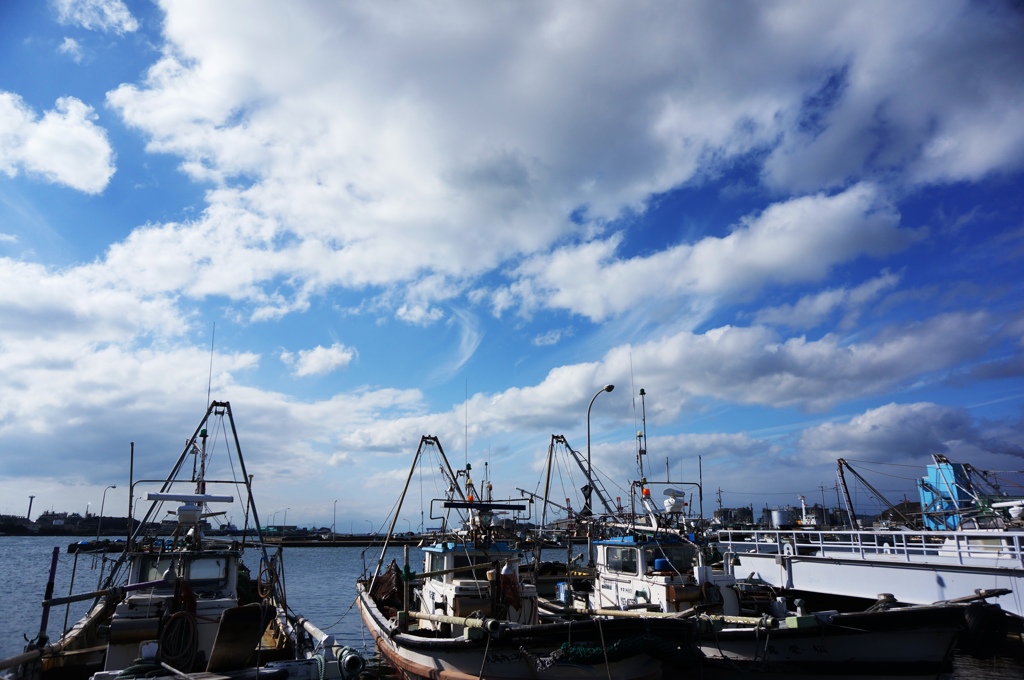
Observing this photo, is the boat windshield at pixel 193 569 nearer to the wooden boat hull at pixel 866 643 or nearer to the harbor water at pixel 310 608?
the harbor water at pixel 310 608

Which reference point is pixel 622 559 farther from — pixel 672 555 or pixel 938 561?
pixel 938 561

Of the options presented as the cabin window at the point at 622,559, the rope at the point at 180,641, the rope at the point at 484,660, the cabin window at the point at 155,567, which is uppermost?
the cabin window at the point at 155,567

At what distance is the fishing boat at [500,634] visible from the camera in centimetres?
1324

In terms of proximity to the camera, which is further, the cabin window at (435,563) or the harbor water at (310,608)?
the harbor water at (310,608)

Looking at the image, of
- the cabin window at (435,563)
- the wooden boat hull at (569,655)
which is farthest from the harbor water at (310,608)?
the cabin window at (435,563)

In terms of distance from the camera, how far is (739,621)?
558 inches

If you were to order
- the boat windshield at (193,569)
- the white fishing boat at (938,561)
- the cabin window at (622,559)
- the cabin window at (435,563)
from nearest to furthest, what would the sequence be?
the boat windshield at (193,569) < the white fishing boat at (938,561) < the cabin window at (435,563) < the cabin window at (622,559)

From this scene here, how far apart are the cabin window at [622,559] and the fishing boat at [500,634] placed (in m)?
2.37

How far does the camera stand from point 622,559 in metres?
20.2

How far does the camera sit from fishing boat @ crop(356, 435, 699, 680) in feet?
43.4

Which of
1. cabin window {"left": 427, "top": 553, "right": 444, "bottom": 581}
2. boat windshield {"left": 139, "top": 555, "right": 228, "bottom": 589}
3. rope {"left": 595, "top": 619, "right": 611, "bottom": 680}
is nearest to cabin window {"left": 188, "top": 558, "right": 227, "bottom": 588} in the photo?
boat windshield {"left": 139, "top": 555, "right": 228, "bottom": 589}

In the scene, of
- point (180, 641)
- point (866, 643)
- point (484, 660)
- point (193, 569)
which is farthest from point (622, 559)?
point (180, 641)

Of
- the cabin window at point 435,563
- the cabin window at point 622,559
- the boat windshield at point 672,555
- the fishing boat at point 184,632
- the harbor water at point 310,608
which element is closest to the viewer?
the fishing boat at point 184,632

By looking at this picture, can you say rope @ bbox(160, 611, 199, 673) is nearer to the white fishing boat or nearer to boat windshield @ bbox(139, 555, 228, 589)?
boat windshield @ bbox(139, 555, 228, 589)
